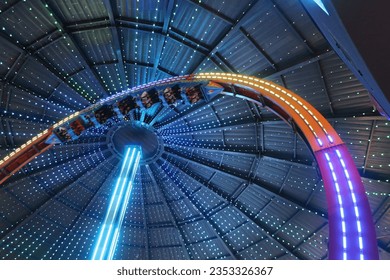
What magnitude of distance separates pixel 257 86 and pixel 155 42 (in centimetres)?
716

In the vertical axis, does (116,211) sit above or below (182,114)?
below

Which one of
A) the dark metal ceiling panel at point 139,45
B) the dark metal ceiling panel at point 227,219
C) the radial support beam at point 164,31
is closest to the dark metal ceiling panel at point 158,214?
the dark metal ceiling panel at point 227,219

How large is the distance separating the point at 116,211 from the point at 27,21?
35.8 feet

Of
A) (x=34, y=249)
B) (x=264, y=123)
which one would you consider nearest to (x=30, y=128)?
(x=34, y=249)

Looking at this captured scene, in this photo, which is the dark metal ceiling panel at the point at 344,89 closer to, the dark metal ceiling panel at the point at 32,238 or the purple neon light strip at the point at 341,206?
the purple neon light strip at the point at 341,206

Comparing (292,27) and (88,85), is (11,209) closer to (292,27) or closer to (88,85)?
(88,85)

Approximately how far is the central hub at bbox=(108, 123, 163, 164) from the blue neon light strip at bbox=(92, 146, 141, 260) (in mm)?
534

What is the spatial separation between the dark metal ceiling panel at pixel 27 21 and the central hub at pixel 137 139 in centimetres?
724

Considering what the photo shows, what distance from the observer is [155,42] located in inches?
728

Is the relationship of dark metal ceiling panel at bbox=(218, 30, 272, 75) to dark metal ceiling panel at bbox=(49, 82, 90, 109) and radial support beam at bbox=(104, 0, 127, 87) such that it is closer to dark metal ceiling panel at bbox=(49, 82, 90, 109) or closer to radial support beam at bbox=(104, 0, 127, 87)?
radial support beam at bbox=(104, 0, 127, 87)

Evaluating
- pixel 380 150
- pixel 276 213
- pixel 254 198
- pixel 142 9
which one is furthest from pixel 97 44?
pixel 380 150

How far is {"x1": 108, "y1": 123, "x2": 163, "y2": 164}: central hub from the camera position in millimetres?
22125

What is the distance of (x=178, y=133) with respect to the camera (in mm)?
22328

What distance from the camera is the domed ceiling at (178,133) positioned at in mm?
17031
